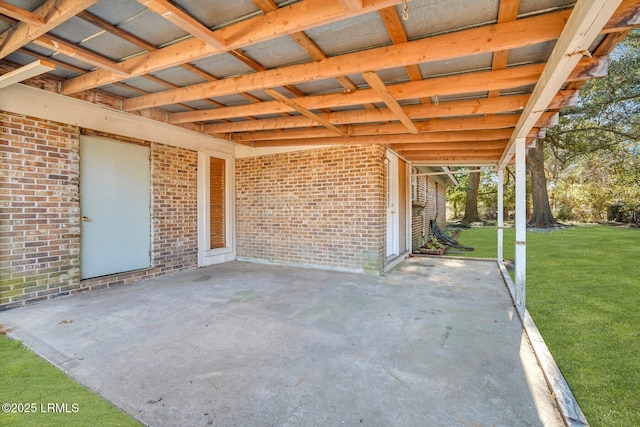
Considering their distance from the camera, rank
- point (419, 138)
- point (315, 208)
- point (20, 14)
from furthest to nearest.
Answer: point (315, 208), point (419, 138), point (20, 14)

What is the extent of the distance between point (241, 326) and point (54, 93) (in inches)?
164

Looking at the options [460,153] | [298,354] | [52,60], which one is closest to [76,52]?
[52,60]

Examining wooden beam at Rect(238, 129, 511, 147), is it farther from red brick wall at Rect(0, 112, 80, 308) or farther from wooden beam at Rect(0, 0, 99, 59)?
wooden beam at Rect(0, 0, 99, 59)

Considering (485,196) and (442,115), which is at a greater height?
(442,115)

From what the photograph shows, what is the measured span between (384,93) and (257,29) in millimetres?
1640

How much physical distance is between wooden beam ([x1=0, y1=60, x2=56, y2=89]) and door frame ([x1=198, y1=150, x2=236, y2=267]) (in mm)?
3238

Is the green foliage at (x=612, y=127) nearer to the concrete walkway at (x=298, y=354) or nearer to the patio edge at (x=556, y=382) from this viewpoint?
the concrete walkway at (x=298, y=354)

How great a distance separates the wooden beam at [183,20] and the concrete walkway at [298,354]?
276 centimetres

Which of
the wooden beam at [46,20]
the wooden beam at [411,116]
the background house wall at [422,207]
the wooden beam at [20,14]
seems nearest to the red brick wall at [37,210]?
the wooden beam at [46,20]

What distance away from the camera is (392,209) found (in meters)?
7.39

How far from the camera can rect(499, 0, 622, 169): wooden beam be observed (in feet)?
5.39

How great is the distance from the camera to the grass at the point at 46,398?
1.83m

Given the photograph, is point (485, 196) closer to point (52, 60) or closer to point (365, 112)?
point (365, 112)

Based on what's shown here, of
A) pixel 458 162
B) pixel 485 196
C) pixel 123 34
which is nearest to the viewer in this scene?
pixel 123 34
